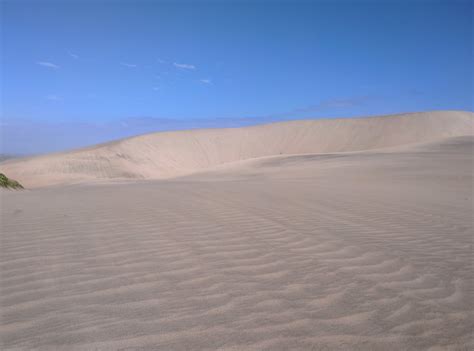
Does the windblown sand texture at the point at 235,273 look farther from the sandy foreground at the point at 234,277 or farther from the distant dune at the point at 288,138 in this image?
the distant dune at the point at 288,138

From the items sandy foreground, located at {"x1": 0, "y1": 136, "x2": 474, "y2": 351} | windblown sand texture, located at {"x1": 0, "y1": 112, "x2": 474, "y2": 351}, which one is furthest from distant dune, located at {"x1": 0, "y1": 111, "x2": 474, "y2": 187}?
sandy foreground, located at {"x1": 0, "y1": 136, "x2": 474, "y2": 351}

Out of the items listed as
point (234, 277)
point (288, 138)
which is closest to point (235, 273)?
point (234, 277)

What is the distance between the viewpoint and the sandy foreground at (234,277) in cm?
241

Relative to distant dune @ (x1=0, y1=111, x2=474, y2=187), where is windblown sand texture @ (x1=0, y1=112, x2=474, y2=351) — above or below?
below

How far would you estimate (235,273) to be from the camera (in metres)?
3.47

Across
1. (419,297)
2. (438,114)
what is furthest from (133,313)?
(438,114)

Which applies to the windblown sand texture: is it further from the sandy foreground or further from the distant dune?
the distant dune

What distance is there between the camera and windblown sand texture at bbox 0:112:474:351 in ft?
7.93

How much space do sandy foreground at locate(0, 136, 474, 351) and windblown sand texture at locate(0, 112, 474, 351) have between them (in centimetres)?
1

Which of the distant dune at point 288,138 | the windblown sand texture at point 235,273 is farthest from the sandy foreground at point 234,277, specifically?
the distant dune at point 288,138

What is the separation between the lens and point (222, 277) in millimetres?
3357

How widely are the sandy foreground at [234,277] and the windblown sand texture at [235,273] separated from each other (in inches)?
0.5

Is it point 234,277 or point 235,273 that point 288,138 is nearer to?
point 235,273

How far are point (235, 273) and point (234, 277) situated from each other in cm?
10
